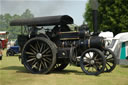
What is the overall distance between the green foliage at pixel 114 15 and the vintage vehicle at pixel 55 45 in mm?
22567

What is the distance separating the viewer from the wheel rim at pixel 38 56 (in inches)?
389

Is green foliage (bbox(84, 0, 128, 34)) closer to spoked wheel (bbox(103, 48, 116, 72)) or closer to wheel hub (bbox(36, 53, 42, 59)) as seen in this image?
spoked wheel (bbox(103, 48, 116, 72))

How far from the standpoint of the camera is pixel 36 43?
10336mm

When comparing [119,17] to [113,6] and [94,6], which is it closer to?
[113,6]

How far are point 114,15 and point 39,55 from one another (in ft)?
81.6

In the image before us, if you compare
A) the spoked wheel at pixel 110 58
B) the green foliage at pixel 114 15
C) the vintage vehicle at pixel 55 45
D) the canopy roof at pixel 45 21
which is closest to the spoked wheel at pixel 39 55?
the vintage vehicle at pixel 55 45

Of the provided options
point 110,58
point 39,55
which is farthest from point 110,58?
point 39,55

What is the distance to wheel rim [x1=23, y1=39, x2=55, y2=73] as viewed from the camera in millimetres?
9883

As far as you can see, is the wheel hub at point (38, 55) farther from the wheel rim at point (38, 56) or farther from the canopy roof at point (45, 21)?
the canopy roof at point (45, 21)

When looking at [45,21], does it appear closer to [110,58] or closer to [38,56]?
[38,56]

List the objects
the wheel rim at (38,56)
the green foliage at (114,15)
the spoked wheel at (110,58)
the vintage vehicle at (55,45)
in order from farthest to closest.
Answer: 1. the green foliage at (114,15)
2. the spoked wheel at (110,58)
3. the wheel rim at (38,56)
4. the vintage vehicle at (55,45)

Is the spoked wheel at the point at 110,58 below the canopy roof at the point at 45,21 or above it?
below

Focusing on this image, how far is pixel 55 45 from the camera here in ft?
32.7

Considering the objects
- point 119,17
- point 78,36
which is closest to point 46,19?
point 78,36
